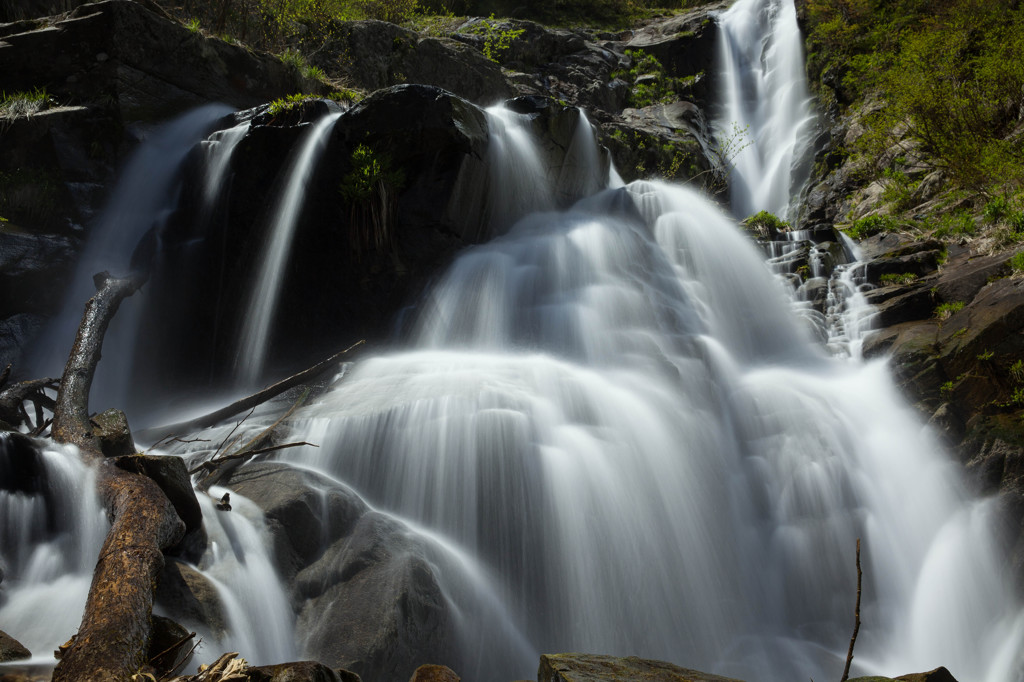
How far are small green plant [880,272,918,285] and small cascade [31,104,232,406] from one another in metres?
12.2

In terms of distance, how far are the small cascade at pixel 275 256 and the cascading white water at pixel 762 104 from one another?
1089 centimetres

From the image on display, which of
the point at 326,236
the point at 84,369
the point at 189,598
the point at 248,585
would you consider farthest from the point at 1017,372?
the point at 326,236

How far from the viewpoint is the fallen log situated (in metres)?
2.24

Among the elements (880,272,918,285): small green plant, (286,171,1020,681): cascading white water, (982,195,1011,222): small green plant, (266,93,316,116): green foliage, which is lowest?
(286,171,1020,681): cascading white water

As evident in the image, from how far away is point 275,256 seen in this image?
10.3m

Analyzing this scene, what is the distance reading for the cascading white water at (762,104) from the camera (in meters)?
15.9

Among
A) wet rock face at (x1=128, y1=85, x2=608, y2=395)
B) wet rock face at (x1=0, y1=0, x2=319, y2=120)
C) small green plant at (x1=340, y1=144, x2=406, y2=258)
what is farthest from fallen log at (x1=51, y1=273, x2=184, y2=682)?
wet rock face at (x1=0, y1=0, x2=319, y2=120)

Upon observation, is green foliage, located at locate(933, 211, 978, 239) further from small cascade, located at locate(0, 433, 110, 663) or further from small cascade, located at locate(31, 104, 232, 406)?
small cascade, located at locate(31, 104, 232, 406)

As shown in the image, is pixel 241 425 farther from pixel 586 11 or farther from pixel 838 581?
pixel 586 11

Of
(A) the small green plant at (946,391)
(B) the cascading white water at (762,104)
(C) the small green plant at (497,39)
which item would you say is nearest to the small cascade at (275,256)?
(A) the small green plant at (946,391)

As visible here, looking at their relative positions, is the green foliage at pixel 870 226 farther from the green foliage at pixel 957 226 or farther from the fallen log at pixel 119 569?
the fallen log at pixel 119 569

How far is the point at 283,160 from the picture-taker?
10641 mm

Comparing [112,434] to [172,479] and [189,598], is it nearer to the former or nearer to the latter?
[172,479]

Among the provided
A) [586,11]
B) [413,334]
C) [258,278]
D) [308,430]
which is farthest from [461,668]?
[586,11]
